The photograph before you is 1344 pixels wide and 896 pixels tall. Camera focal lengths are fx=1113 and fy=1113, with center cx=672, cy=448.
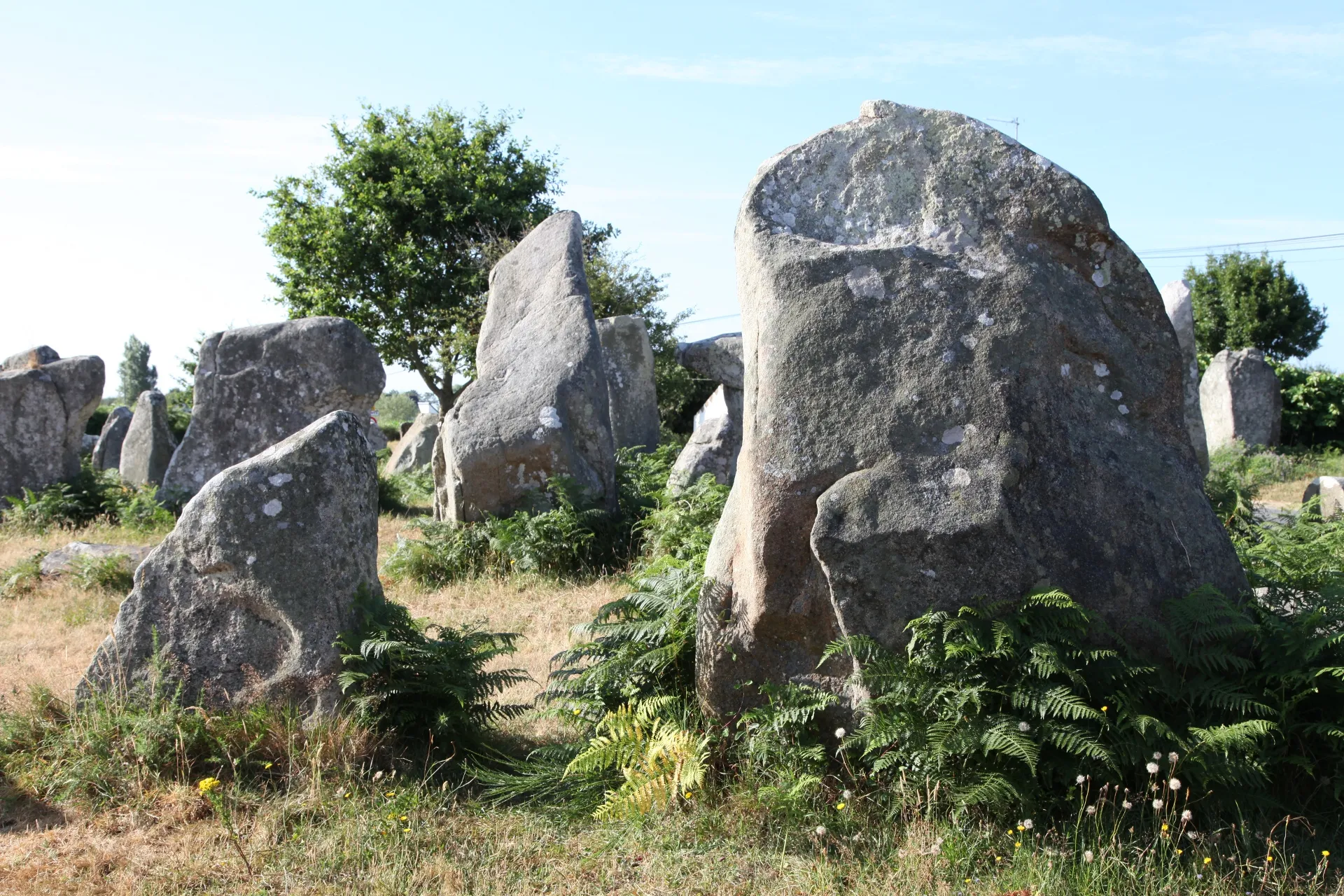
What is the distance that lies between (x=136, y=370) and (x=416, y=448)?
48034 millimetres

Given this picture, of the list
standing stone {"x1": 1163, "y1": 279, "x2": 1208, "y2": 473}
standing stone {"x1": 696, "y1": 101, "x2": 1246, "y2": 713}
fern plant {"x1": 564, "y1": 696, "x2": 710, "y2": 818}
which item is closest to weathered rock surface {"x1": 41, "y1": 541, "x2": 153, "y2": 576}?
fern plant {"x1": 564, "y1": 696, "x2": 710, "y2": 818}

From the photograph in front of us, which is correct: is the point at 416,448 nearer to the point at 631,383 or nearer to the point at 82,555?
the point at 631,383

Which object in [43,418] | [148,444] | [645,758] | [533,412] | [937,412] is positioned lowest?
[645,758]

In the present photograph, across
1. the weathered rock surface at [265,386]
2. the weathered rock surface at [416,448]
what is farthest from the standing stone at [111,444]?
the weathered rock surface at [265,386]

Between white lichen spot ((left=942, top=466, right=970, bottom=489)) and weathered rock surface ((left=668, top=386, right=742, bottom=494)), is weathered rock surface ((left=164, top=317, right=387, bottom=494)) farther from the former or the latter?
white lichen spot ((left=942, top=466, right=970, bottom=489))

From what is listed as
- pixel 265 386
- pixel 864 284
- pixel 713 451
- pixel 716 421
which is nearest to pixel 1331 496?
pixel 713 451

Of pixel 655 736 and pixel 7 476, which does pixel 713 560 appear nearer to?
pixel 655 736

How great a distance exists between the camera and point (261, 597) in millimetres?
5082

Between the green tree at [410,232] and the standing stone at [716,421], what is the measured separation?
942cm

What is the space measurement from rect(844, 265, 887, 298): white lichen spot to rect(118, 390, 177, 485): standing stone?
576 inches

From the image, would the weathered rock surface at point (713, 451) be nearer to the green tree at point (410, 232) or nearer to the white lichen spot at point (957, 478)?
the white lichen spot at point (957, 478)

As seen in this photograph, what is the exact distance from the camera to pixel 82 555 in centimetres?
957

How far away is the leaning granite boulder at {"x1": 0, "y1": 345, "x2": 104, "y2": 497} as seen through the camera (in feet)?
45.3

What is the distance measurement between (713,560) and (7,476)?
484 inches
